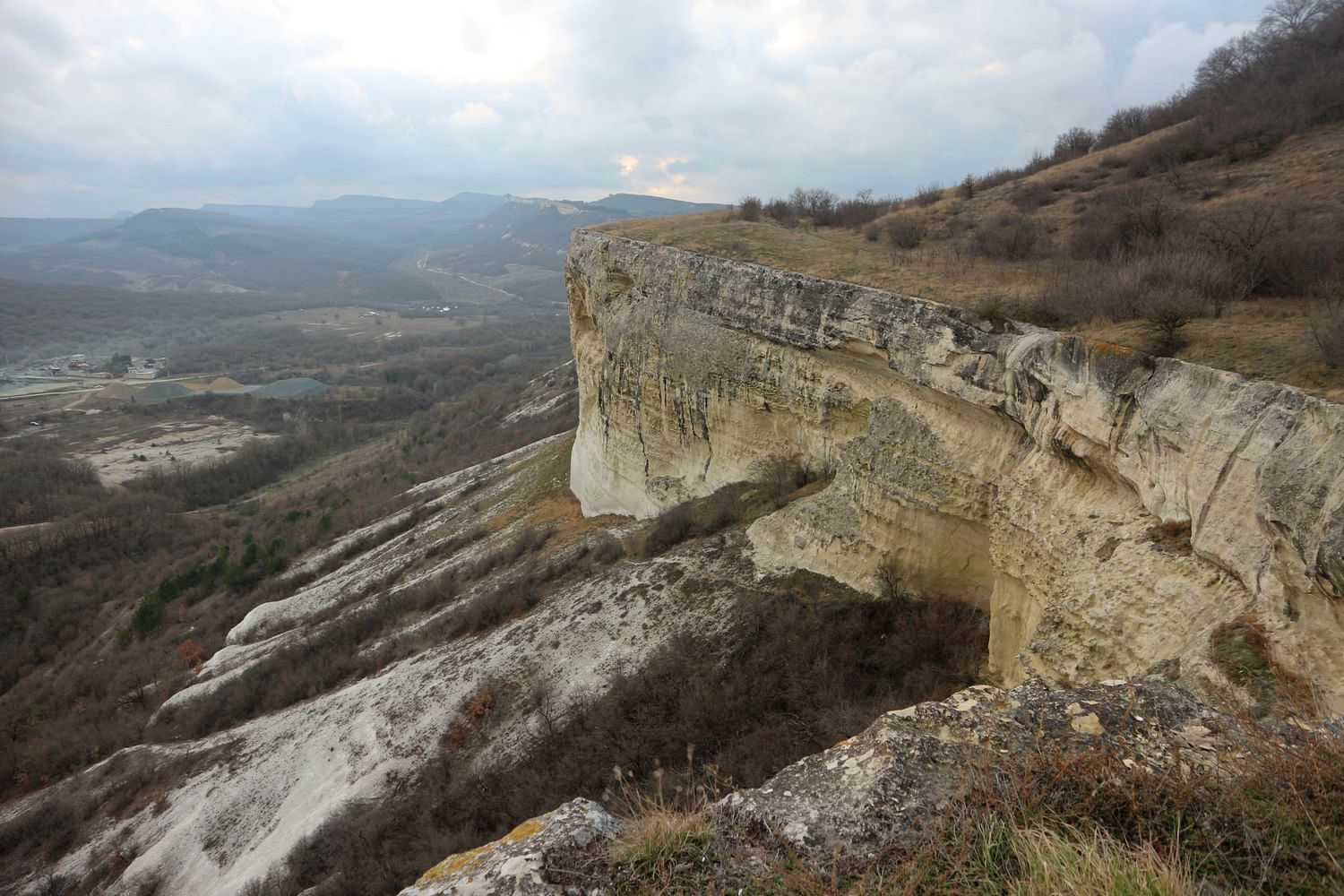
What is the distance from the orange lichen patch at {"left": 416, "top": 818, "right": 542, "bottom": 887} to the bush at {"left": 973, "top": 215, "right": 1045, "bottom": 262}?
15.4 m

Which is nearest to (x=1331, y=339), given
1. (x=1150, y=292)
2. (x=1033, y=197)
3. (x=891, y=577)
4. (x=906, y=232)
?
(x=1150, y=292)

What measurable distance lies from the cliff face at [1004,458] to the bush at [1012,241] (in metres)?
4.83

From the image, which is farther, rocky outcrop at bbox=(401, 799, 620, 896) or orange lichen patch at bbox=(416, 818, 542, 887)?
orange lichen patch at bbox=(416, 818, 542, 887)

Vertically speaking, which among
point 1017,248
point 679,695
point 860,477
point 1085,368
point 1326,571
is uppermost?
point 1017,248

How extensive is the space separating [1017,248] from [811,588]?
9.61m

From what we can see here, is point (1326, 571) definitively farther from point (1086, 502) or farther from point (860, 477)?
point (860, 477)

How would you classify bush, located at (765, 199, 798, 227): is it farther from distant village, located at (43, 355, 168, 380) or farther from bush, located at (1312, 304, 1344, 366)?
distant village, located at (43, 355, 168, 380)

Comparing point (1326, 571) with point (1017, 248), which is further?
point (1017, 248)

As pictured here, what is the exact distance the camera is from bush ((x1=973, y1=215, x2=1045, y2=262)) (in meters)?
14.9

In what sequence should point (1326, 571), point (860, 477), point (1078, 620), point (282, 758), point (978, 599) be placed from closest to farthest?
point (1326, 571) → point (1078, 620) → point (978, 599) → point (860, 477) → point (282, 758)

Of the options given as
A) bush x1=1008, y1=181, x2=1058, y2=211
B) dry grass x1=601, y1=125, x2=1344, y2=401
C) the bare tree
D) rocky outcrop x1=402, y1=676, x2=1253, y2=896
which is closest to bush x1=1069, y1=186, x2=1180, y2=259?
dry grass x1=601, y1=125, x2=1344, y2=401

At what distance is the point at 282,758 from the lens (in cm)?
1717

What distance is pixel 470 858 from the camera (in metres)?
4.29

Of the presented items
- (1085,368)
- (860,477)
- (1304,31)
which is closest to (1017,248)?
(860,477)
